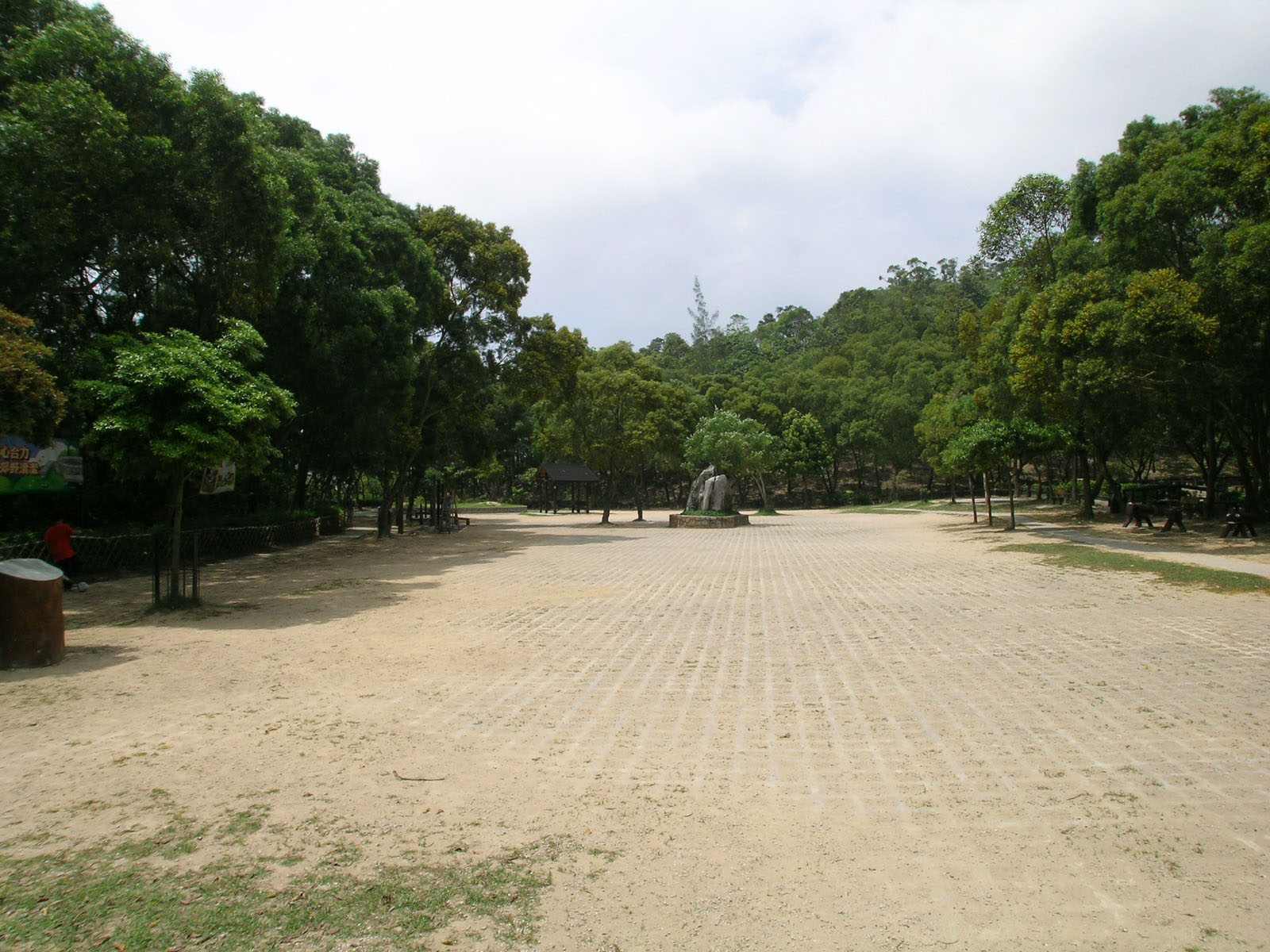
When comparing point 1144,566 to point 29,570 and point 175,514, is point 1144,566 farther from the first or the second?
point 29,570

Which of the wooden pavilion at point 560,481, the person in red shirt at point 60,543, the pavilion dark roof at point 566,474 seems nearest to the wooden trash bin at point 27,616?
the person in red shirt at point 60,543

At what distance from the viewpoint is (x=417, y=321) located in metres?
24.4

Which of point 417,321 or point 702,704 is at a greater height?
point 417,321

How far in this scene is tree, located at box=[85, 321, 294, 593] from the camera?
10.4 m

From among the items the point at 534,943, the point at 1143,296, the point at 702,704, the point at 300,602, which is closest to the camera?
the point at 534,943

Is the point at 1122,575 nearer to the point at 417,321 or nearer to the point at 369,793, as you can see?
the point at 369,793

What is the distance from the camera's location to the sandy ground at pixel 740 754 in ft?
11.1

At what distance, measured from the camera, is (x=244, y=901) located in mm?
3359

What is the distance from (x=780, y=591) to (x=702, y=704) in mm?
6958

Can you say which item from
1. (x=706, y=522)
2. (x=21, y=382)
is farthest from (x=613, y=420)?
(x=21, y=382)

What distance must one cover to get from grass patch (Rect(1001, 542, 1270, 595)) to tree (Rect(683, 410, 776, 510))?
1984cm

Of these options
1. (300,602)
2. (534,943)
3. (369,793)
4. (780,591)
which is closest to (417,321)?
(300,602)

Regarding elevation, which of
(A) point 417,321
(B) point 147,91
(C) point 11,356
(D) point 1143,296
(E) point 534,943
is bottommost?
(E) point 534,943

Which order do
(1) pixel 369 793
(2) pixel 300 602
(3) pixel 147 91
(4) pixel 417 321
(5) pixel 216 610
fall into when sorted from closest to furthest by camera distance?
(1) pixel 369 793 < (5) pixel 216 610 < (2) pixel 300 602 < (3) pixel 147 91 < (4) pixel 417 321
